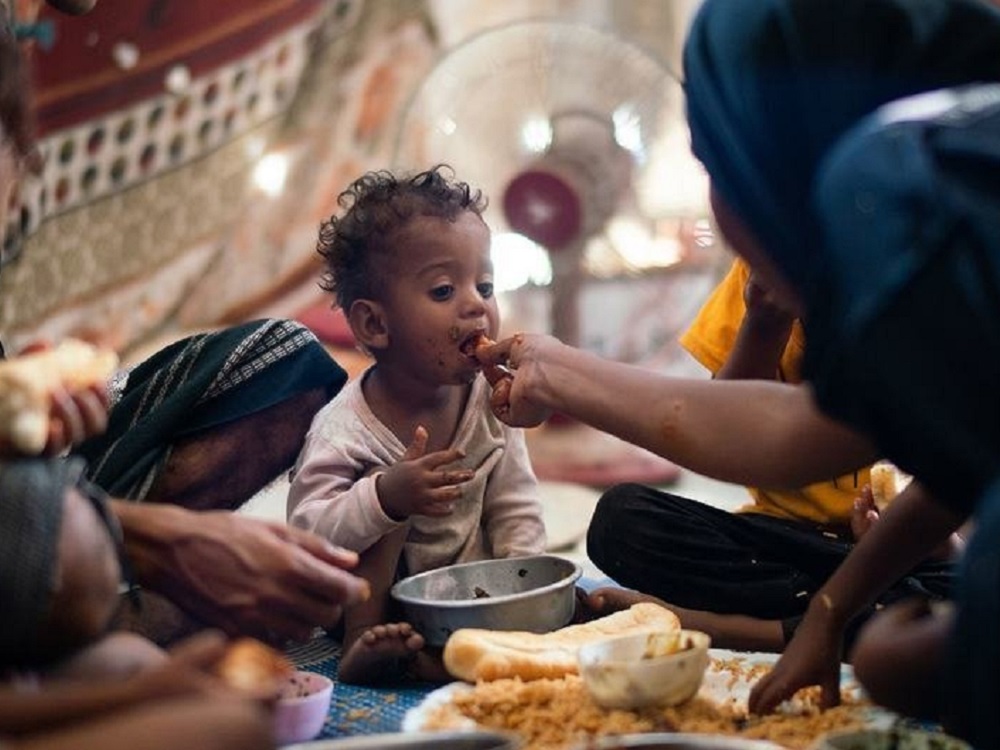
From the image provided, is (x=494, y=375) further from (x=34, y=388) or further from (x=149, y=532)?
(x=34, y=388)

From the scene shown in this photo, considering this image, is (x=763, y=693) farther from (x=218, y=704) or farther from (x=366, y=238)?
Result: (x=366, y=238)

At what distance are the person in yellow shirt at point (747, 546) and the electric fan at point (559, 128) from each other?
3.56ft

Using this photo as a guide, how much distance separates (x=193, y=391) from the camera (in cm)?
216

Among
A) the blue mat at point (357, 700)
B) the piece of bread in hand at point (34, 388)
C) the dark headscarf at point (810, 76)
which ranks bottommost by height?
the blue mat at point (357, 700)

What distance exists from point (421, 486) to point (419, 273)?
1.52 ft

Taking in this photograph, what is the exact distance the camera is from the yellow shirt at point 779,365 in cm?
231

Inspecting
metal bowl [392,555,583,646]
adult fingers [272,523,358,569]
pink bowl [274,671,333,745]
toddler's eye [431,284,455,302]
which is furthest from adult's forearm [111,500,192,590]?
toddler's eye [431,284,455,302]

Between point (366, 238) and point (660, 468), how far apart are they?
1.74 meters

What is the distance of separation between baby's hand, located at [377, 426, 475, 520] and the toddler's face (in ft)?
3.00

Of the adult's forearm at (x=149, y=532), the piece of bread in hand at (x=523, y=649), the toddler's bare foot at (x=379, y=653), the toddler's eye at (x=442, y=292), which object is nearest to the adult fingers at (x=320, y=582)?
the adult's forearm at (x=149, y=532)

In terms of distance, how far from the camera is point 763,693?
170cm

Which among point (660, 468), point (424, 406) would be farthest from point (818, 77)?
point (660, 468)

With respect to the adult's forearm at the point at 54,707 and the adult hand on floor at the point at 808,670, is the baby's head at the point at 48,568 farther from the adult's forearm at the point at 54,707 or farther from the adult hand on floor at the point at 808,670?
the adult hand on floor at the point at 808,670

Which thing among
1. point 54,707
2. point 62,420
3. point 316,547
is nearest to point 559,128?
point 316,547
